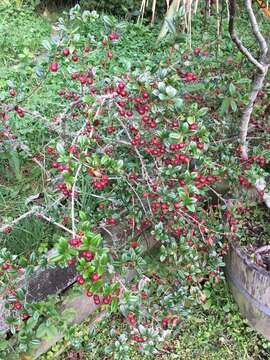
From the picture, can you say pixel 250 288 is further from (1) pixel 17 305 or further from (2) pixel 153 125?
(1) pixel 17 305

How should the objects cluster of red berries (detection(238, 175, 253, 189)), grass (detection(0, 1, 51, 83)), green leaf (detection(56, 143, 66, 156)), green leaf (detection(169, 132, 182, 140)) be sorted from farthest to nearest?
grass (detection(0, 1, 51, 83)) → cluster of red berries (detection(238, 175, 253, 189)) → green leaf (detection(169, 132, 182, 140)) → green leaf (detection(56, 143, 66, 156))

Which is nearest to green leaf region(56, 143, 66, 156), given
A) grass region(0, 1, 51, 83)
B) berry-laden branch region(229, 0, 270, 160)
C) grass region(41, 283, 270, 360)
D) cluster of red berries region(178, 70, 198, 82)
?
cluster of red berries region(178, 70, 198, 82)

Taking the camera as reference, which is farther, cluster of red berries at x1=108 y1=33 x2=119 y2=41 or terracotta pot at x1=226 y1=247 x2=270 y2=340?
terracotta pot at x1=226 y1=247 x2=270 y2=340

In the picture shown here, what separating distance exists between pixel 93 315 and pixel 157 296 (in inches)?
19.8

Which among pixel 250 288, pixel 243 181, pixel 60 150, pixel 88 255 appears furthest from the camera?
pixel 250 288

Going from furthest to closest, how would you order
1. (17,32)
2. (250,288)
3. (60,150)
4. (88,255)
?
(17,32), (250,288), (60,150), (88,255)

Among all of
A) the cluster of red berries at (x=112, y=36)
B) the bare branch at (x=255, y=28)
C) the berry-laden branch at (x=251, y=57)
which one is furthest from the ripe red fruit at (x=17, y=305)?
the bare branch at (x=255, y=28)

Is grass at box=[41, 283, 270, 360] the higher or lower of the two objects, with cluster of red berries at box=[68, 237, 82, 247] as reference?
lower

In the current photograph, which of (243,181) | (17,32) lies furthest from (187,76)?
(17,32)

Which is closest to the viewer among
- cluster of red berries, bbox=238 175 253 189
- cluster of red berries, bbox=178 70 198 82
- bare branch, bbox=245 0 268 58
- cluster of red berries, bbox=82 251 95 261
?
cluster of red berries, bbox=82 251 95 261

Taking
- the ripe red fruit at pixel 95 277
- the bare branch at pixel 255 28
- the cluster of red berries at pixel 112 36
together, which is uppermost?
the bare branch at pixel 255 28

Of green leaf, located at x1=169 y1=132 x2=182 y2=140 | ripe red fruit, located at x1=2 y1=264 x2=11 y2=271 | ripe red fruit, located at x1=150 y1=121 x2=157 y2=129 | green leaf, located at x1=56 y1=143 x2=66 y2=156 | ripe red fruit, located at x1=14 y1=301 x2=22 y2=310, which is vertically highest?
green leaf, located at x1=169 y1=132 x2=182 y2=140

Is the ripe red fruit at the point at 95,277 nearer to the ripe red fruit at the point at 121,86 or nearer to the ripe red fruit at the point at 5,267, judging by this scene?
the ripe red fruit at the point at 5,267

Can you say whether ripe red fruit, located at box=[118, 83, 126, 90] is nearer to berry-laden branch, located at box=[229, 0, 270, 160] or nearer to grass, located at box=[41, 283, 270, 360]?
berry-laden branch, located at box=[229, 0, 270, 160]
